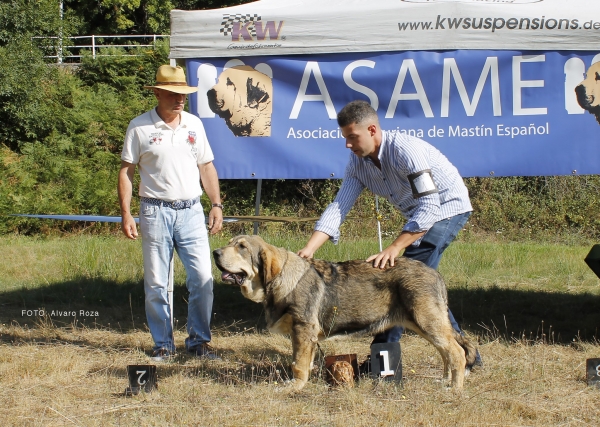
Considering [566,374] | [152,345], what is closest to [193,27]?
[152,345]

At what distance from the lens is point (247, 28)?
21.4 feet

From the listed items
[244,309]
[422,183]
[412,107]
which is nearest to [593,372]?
[422,183]

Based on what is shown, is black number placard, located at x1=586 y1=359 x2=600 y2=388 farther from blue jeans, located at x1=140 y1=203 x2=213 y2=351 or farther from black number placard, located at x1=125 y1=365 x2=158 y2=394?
black number placard, located at x1=125 y1=365 x2=158 y2=394

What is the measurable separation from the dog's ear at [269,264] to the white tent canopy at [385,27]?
257 cm

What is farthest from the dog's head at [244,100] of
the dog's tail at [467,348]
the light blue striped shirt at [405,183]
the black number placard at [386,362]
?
the dog's tail at [467,348]

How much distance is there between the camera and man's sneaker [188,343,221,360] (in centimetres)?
583

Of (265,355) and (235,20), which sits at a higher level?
(235,20)

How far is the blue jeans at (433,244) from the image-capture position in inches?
197

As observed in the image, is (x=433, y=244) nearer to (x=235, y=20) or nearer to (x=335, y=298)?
(x=335, y=298)

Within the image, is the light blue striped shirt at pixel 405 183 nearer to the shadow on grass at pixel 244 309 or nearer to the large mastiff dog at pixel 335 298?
the large mastiff dog at pixel 335 298

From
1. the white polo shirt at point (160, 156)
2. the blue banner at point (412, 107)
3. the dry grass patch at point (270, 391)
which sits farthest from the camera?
the blue banner at point (412, 107)

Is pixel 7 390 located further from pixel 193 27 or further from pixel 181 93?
pixel 193 27

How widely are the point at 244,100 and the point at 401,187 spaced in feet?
7.76

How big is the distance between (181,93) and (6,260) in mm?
6482
